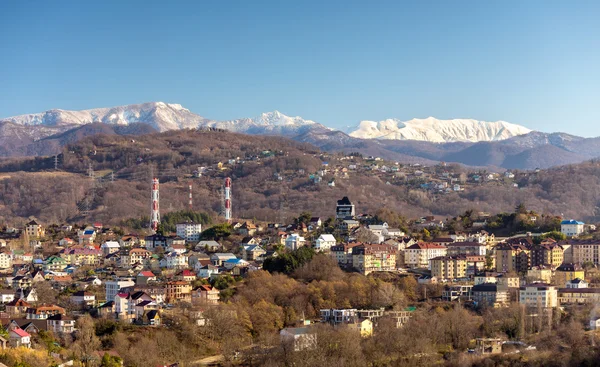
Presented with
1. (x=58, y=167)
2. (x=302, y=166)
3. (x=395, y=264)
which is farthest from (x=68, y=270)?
(x=58, y=167)

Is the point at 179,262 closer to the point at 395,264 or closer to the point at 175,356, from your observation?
the point at 395,264

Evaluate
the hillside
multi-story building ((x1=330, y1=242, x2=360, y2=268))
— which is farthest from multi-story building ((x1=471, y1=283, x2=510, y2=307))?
the hillside

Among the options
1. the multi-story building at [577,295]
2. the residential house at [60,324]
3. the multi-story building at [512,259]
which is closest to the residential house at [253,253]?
the multi-story building at [512,259]

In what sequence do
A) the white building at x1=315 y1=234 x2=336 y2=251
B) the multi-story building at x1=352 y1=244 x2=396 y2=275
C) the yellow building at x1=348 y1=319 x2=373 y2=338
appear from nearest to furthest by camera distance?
the yellow building at x1=348 y1=319 x2=373 y2=338 → the multi-story building at x1=352 y1=244 x2=396 y2=275 → the white building at x1=315 y1=234 x2=336 y2=251

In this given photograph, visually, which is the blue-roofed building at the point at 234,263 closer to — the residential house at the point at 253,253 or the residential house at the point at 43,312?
the residential house at the point at 253,253

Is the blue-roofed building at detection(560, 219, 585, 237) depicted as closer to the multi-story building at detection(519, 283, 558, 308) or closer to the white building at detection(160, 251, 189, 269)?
the multi-story building at detection(519, 283, 558, 308)

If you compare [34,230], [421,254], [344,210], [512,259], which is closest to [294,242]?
[421,254]
